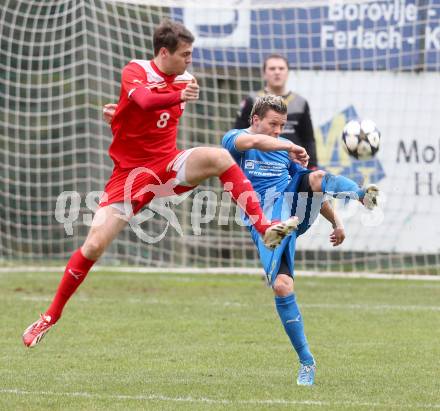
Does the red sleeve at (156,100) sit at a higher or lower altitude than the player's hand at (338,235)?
higher

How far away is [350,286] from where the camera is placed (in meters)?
12.6

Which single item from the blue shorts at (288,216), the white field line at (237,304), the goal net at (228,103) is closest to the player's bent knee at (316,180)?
the blue shorts at (288,216)

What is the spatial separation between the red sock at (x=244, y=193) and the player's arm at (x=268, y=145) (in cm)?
20

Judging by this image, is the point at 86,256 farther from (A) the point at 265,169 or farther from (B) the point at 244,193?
(A) the point at 265,169

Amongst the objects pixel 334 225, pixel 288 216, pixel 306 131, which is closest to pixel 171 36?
pixel 288 216

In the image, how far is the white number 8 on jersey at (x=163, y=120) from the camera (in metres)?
6.88

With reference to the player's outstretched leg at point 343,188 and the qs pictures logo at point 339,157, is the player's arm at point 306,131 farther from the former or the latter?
the player's outstretched leg at point 343,188

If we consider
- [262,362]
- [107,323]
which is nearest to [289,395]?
[262,362]

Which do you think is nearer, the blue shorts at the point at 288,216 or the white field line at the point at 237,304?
the blue shorts at the point at 288,216

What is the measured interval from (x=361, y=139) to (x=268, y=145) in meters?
1.05

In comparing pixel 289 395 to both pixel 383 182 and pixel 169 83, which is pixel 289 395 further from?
pixel 383 182

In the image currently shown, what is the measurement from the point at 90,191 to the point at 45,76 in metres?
1.76

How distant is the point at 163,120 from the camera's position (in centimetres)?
689

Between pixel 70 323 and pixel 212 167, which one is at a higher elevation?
pixel 212 167
